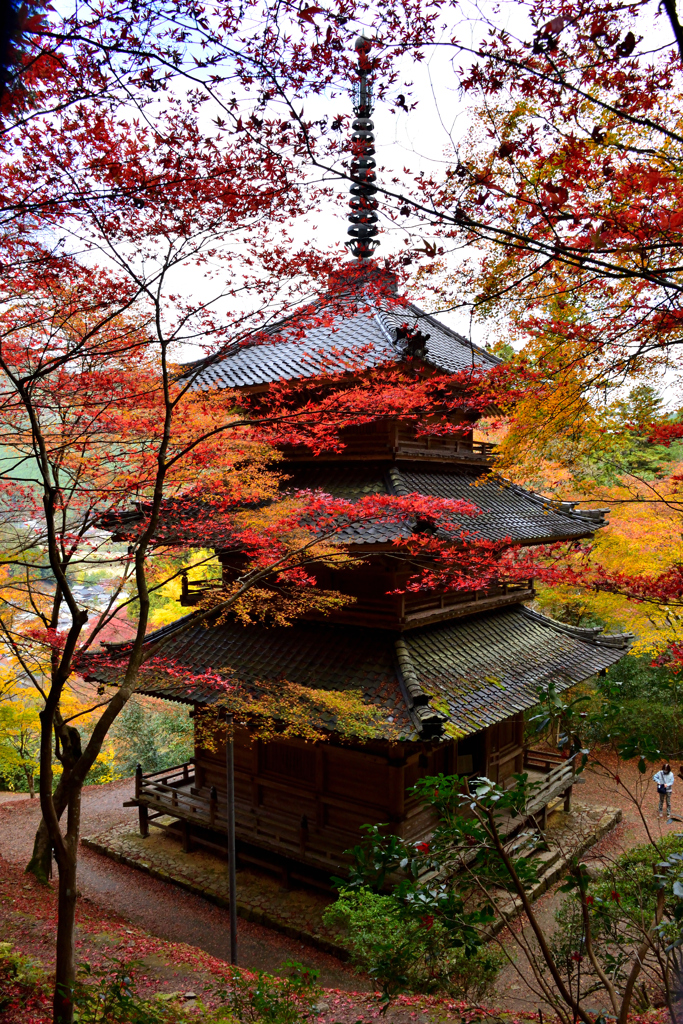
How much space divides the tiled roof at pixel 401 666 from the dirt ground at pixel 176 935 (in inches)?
74.7

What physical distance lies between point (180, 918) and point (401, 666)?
531 cm

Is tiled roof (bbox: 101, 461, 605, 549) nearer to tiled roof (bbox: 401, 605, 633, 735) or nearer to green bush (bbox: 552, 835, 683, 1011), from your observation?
tiled roof (bbox: 401, 605, 633, 735)

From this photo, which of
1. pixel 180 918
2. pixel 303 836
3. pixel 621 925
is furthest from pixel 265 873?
pixel 621 925

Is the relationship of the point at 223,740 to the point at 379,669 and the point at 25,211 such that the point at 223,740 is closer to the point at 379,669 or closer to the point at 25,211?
the point at 379,669

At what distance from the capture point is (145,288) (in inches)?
170

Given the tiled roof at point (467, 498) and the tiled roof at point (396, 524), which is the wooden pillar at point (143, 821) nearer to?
the tiled roof at point (396, 524)

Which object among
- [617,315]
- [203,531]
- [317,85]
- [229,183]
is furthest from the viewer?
[203,531]

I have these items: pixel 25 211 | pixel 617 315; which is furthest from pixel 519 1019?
pixel 25 211

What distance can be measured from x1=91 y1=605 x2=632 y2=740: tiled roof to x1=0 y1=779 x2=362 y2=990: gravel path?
10.2 feet

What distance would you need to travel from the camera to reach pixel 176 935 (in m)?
Answer: 8.76

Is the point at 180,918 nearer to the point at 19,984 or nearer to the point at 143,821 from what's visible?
the point at 143,821

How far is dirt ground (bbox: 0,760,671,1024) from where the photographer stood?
633 cm

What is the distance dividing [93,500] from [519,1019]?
20.4 feet

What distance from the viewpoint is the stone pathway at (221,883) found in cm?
847
